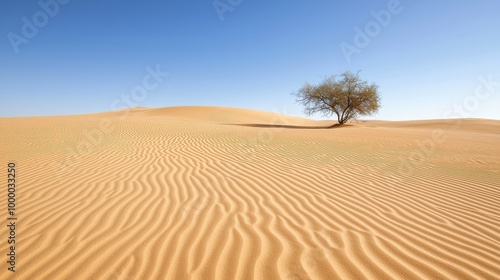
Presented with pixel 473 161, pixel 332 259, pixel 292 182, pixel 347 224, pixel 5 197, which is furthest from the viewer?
pixel 473 161

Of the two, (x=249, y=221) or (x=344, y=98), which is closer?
(x=249, y=221)

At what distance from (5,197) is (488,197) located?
8.57 meters

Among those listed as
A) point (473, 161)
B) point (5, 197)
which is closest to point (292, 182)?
point (5, 197)

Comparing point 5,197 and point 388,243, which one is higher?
point 5,197

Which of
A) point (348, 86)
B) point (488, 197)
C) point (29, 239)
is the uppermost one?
point (348, 86)

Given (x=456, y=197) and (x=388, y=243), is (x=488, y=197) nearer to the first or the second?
(x=456, y=197)

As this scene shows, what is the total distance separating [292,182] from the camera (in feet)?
16.1

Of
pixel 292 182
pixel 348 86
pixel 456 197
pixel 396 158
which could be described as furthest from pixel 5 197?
pixel 348 86

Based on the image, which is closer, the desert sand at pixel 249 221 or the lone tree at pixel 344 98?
the desert sand at pixel 249 221

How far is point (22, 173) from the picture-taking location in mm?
5074

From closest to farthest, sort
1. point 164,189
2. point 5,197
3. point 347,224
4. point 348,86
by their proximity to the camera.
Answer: point 347,224
point 5,197
point 164,189
point 348,86

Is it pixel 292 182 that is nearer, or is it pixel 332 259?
pixel 332 259

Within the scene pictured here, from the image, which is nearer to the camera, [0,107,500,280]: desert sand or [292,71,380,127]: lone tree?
[0,107,500,280]: desert sand

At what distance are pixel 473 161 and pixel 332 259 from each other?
8522 mm
